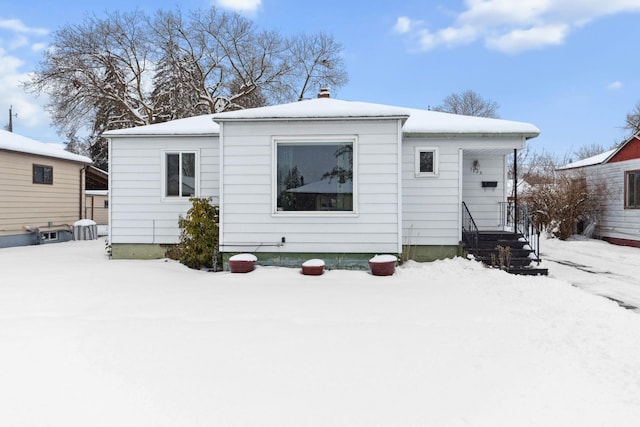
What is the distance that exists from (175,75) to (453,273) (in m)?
25.0

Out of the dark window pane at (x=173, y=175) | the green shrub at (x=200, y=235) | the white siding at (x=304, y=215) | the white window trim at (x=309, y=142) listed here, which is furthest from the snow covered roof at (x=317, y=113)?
the dark window pane at (x=173, y=175)

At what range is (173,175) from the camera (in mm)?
9180

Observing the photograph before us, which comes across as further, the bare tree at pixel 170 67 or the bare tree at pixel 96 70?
the bare tree at pixel 170 67

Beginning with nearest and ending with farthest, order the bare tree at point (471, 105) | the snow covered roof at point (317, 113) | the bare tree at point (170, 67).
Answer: the snow covered roof at point (317, 113) → the bare tree at point (170, 67) → the bare tree at point (471, 105)

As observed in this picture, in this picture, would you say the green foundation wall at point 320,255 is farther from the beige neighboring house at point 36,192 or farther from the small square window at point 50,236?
the small square window at point 50,236

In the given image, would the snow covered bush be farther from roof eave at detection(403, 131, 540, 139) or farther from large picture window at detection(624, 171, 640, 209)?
roof eave at detection(403, 131, 540, 139)

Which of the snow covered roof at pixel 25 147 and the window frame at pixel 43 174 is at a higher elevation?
the snow covered roof at pixel 25 147

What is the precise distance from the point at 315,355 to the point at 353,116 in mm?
5065

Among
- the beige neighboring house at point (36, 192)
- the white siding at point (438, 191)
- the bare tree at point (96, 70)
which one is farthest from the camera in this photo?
the bare tree at point (96, 70)

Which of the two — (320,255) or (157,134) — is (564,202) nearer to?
(320,255)

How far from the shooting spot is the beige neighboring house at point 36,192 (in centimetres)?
1221

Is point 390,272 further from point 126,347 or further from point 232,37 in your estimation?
point 232,37

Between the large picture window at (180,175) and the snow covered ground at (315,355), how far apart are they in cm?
329

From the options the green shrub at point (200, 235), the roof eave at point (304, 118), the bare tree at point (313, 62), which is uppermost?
the bare tree at point (313, 62)
